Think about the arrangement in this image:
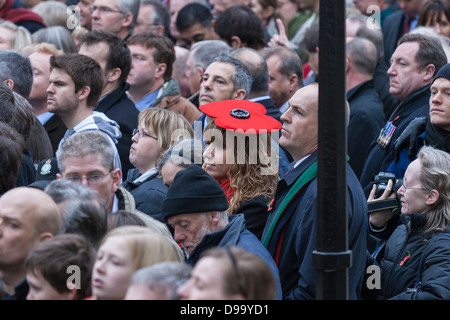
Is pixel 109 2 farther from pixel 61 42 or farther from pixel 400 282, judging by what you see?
pixel 400 282

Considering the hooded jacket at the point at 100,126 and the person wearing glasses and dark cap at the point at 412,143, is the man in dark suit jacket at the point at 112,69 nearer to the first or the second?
the hooded jacket at the point at 100,126

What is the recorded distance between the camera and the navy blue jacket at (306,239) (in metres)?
3.87

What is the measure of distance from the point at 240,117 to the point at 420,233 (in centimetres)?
123

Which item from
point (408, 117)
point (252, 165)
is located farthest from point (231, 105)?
point (408, 117)

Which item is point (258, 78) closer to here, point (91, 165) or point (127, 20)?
Result: point (127, 20)

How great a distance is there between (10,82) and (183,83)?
253cm

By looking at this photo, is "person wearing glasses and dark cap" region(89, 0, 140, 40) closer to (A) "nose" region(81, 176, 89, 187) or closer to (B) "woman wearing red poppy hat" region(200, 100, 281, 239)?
(B) "woman wearing red poppy hat" region(200, 100, 281, 239)

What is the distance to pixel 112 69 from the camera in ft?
21.3

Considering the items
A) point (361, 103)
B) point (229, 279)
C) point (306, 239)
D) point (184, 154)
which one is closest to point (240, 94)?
point (361, 103)

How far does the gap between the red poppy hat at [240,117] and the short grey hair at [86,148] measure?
0.66 metres

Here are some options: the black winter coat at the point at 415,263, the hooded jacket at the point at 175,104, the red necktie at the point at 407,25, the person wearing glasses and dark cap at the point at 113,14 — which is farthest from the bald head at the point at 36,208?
the red necktie at the point at 407,25

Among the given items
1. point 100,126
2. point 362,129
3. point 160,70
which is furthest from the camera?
point 160,70

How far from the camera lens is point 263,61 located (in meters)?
6.49

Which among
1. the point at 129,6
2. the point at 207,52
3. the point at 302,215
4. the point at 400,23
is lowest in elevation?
the point at 302,215
